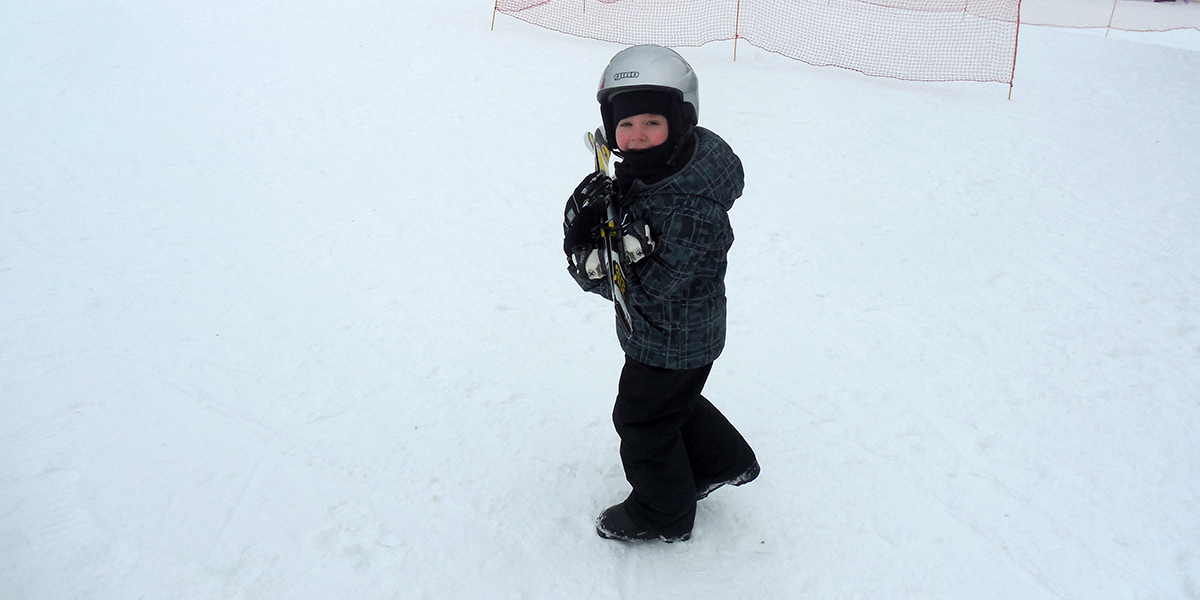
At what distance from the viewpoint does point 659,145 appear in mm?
1988

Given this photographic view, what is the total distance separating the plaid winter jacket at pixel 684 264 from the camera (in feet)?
6.50

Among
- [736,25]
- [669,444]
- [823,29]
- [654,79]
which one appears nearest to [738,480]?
[669,444]

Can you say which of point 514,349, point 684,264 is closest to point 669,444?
point 684,264

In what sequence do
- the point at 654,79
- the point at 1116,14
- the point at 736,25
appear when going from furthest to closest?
the point at 1116,14 < the point at 736,25 < the point at 654,79

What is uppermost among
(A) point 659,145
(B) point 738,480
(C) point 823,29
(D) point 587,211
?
(A) point 659,145

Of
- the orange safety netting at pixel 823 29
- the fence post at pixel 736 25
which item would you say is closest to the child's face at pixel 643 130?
the fence post at pixel 736 25

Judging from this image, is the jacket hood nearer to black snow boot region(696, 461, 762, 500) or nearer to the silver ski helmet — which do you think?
the silver ski helmet

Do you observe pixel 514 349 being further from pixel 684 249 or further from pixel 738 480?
pixel 684 249

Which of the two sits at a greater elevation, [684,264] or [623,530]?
[684,264]

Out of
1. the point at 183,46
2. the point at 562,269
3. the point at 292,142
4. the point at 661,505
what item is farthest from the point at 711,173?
the point at 183,46

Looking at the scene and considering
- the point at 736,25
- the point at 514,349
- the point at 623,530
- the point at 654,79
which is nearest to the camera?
the point at 654,79

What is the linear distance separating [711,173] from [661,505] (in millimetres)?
1068

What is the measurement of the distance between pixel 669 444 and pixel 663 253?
2.15ft

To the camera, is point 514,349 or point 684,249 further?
point 514,349
